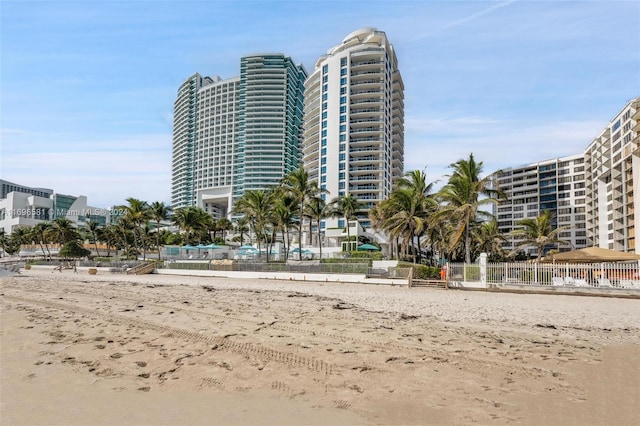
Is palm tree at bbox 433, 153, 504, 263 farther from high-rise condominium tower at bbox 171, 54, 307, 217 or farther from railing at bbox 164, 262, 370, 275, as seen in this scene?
high-rise condominium tower at bbox 171, 54, 307, 217

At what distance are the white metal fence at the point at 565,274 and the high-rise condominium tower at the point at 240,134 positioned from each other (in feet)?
398

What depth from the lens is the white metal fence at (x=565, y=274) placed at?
22125 mm

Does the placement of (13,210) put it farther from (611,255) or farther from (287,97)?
(611,255)

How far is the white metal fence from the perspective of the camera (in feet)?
72.6

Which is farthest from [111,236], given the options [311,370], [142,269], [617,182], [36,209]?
[617,182]

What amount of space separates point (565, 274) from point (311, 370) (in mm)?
21565

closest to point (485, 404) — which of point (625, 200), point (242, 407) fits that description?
point (242, 407)

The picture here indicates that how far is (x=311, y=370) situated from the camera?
21.8ft

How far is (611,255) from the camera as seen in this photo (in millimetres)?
23938

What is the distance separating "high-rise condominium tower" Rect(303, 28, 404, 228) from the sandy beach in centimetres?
6967

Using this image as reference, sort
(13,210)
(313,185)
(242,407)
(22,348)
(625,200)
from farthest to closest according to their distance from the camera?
(13,210) → (625,200) → (313,185) → (22,348) → (242,407)

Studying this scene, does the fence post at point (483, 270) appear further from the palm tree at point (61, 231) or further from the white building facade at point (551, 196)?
the white building facade at point (551, 196)

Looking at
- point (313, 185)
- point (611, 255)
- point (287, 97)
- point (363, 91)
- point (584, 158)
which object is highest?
point (287, 97)

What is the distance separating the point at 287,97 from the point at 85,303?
147 m
